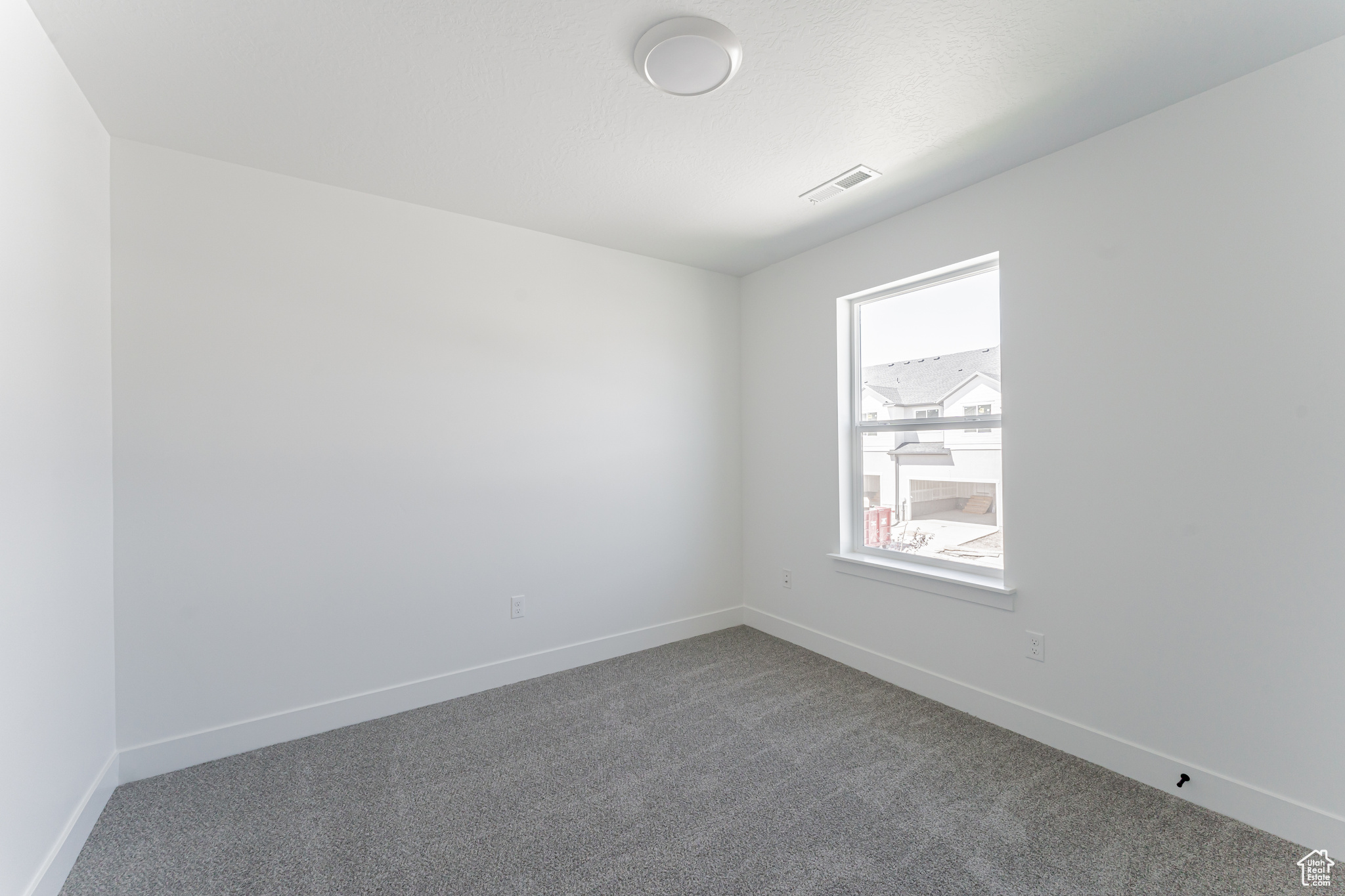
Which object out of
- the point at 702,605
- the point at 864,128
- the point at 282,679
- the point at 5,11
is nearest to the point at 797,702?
the point at 702,605

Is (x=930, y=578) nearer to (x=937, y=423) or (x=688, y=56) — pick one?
(x=937, y=423)

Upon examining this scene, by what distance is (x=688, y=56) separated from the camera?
182cm

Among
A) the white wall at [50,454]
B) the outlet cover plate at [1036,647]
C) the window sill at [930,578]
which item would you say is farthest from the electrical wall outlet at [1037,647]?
the white wall at [50,454]

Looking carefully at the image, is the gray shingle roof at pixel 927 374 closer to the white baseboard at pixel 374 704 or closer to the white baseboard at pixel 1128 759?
the white baseboard at pixel 1128 759

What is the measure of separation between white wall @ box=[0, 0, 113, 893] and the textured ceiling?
282mm

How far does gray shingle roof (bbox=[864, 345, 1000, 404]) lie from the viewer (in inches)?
110

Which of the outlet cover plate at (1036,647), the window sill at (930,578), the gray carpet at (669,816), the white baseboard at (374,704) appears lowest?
the gray carpet at (669,816)

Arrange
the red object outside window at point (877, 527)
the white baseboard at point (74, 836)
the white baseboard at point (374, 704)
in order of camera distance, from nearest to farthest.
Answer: the white baseboard at point (74, 836), the white baseboard at point (374, 704), the red object outside window at point (877, 527)

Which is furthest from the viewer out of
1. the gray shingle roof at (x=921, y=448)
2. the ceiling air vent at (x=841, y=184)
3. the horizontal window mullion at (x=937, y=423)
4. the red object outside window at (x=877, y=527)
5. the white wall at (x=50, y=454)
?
the red object outside window at (x=877, y=527)

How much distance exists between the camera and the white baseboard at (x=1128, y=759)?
181 centimetres

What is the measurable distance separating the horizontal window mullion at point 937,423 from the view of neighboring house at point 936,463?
0.06 feet

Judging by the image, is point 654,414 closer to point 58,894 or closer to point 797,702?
point 797,702

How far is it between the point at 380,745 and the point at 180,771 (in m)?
0.74

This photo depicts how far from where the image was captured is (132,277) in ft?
7.47
